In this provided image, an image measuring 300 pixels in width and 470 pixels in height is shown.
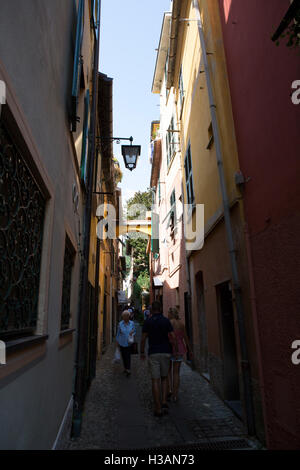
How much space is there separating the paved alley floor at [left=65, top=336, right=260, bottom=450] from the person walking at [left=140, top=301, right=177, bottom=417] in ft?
0.78

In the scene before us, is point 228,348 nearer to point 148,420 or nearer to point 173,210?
point 148,420

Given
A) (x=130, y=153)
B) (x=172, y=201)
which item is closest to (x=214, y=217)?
(x=130, y=153)

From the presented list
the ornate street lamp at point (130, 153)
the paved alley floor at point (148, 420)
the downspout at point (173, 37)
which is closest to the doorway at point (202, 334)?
the paved alley floor at point (148, 420)

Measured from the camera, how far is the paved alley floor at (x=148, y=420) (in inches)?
162

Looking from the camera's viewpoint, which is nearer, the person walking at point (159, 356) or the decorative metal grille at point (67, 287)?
the decorative metal grille at point (67, 287)

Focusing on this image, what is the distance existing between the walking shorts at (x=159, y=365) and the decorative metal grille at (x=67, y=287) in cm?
160

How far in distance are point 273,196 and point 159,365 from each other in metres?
3.35

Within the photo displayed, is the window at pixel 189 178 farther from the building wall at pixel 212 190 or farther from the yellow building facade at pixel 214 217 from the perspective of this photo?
the building wall at pixel 212 190

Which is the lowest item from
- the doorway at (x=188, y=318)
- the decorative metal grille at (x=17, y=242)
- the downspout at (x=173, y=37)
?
the doorway at (x=188, y=318)

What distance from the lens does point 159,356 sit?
5.32 meters

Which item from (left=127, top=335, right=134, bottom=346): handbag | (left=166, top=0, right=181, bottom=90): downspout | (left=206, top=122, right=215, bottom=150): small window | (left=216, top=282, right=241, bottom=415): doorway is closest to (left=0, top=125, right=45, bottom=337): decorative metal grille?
(left=216, top=282, right=241, bottom=415): doorway

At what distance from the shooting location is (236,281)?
4906 mm

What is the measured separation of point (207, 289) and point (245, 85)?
166 inches

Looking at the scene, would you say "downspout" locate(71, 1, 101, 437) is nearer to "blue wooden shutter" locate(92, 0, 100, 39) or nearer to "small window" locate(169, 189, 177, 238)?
"blue wooden shutter" locate(92, 0, 100, 39)
